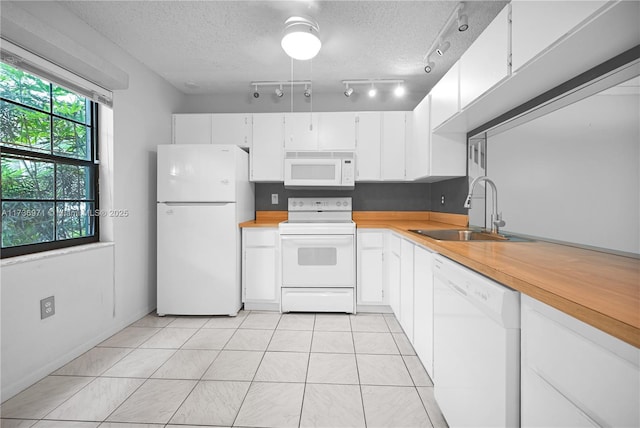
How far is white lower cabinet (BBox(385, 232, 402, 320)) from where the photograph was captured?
257 cm

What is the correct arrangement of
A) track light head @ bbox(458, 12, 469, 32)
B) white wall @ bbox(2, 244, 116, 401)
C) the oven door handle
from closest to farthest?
white wall @ bbox(2, 244, 116, 401) < track light head @ bbox(458, 12, 469, 32) < the oven door handle

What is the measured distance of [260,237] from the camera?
2.97 m

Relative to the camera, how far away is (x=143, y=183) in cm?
281

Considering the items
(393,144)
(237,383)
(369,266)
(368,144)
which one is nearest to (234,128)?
(368,144)

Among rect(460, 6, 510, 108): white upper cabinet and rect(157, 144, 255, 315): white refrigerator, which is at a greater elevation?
rect(460, 6, 510, 108): white upper cabinet

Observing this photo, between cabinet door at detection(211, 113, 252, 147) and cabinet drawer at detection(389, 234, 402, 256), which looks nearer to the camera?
cabinet drawer at detection(389, 234, 402, 256)

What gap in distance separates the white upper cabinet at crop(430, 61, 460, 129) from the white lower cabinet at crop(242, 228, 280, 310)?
179 cm

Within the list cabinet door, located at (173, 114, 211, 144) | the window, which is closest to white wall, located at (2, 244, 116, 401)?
the window

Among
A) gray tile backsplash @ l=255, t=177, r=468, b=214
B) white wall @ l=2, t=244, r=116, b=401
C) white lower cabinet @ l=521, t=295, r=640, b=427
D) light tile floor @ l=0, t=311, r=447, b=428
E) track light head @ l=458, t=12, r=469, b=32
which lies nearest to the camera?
white lower cabinet @ l=521, t=295, r=640, b=427

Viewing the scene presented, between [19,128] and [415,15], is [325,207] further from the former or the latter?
[19,128]

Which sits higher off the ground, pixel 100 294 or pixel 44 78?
pixel 44 78

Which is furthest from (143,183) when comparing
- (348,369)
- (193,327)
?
(348,369)

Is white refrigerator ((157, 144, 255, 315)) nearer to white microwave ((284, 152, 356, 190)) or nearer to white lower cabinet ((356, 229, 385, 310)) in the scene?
white microwave ((284, 152, 356, 190))

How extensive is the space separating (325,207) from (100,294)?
226cm
